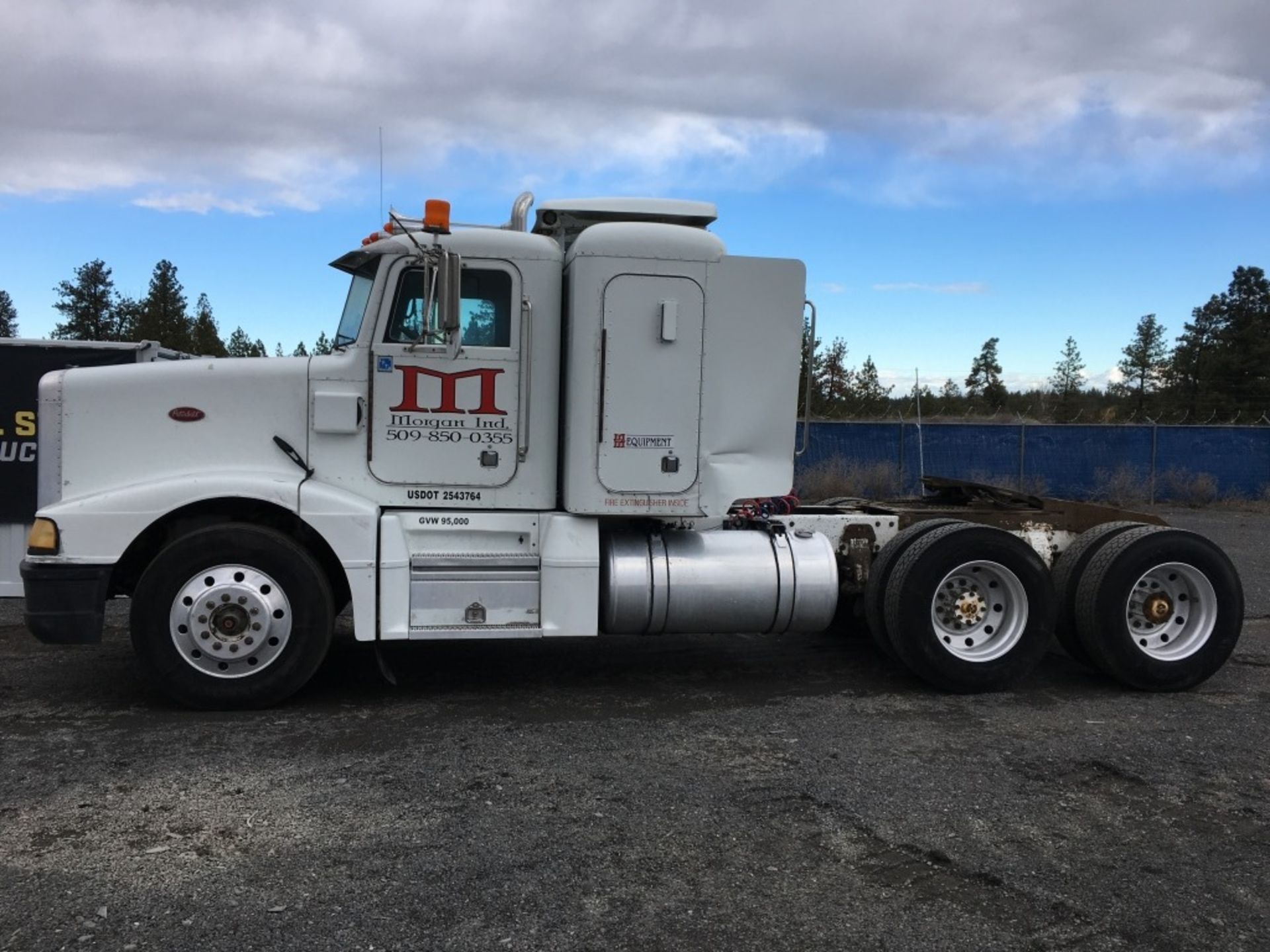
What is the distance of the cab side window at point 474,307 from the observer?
6.15 metres

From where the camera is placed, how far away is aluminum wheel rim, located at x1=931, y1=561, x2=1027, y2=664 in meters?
6.64

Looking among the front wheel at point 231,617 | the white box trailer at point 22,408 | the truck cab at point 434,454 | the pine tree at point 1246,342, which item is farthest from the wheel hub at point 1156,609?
the pine tree at point 1246,342

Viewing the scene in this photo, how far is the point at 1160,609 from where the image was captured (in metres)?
6.82

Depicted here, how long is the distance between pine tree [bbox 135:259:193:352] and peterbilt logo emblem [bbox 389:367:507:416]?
29.9 metres

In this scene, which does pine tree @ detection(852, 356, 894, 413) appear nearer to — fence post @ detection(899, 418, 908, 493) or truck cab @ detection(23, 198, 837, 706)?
fence post @ detection(899, 418, 908, 493)

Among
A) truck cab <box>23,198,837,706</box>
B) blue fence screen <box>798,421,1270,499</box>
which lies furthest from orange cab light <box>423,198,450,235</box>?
blue fence screen <box>798,421,1270,499</box>

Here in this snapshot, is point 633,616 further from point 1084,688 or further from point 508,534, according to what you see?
point 1084,688

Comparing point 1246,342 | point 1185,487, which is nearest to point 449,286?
point 1185,487

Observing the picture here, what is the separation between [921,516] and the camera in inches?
282

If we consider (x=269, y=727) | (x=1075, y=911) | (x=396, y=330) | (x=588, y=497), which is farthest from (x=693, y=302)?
(x=1075, y=911)

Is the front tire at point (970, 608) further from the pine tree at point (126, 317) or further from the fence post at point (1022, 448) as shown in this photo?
the pine tree at point (126, 317)

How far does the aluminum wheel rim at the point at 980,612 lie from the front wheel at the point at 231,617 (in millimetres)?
3925

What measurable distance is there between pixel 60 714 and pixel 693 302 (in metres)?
4.48

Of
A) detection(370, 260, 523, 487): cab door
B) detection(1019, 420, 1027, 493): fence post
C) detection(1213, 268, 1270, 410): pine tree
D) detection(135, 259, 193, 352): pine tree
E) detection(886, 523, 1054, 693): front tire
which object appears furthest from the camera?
detection(1213, 268, 1270, 410): pine tree
